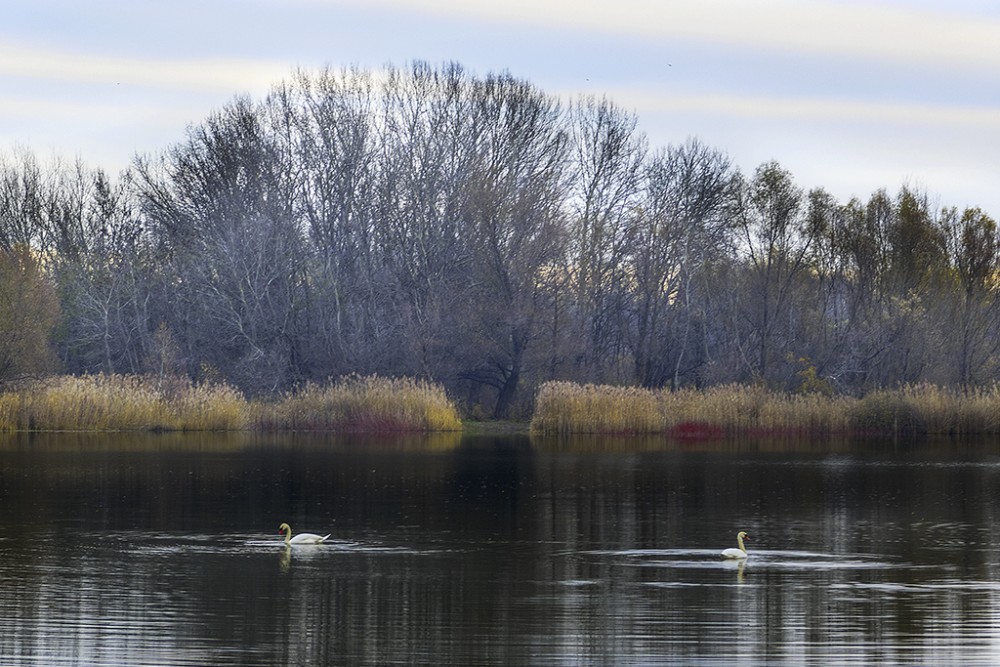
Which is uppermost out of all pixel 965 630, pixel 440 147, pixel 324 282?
pixel 440 147

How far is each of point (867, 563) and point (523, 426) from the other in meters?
34.1

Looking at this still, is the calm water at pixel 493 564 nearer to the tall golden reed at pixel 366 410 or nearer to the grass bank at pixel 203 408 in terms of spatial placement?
the grass bank at pixel 203 408

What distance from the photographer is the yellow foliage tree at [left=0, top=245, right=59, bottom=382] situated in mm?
46000

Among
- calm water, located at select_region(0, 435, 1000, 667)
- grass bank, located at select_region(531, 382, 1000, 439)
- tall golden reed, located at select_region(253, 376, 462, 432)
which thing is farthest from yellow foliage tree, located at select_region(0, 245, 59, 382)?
grass bank, located at select_region(531, 382, 1000, 439)

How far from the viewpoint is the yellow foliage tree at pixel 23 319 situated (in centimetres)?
4600

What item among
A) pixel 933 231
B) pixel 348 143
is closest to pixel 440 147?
pixel 348 143

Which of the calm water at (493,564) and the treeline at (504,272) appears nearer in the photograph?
the calm water at (493,564)

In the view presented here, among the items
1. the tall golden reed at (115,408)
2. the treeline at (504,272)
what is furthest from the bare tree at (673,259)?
the tall golden reed at (115,408)

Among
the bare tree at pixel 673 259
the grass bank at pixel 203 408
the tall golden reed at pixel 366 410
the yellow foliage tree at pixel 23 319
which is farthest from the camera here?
the bare tree at pixel 673 259

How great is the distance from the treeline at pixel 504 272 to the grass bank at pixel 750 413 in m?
5.69

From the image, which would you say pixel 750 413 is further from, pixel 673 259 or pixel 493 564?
pixel 493 564

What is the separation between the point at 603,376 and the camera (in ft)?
191

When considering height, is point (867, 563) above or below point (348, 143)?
below

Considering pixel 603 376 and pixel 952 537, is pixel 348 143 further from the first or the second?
pixel 952 537
